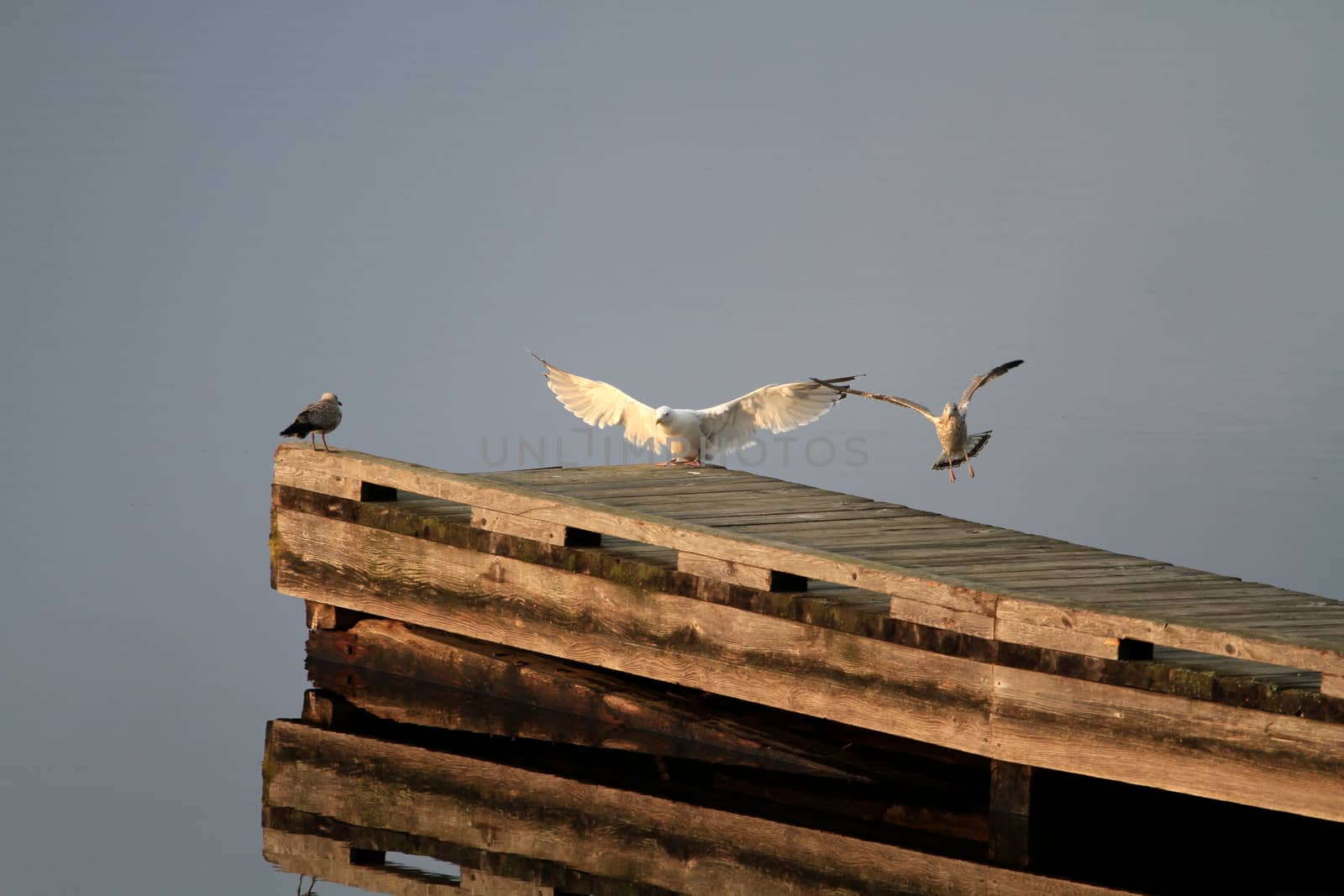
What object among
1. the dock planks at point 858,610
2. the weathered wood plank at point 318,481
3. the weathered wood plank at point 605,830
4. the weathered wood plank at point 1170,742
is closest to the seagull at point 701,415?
the dock planks at point 858,610

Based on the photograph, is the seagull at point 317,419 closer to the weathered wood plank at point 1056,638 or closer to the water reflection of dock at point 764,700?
the water reflection of dock at point 764,700

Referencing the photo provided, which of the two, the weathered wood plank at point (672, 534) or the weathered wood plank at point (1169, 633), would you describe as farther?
the weathered wood plank at point (672, 534)

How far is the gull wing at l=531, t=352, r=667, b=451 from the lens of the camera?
41.8 ft

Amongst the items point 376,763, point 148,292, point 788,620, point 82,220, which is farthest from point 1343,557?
point 82,220

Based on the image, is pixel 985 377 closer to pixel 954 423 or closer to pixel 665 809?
pixel 954 423

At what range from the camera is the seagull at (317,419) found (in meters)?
10.6

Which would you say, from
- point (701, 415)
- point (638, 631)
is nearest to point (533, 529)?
point (638, 631)

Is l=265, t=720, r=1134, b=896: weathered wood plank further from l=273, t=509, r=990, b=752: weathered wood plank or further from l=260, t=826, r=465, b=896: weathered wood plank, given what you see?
l=273, t=509, r=990, b=752: weathered wood plank

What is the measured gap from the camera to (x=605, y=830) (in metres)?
9.15

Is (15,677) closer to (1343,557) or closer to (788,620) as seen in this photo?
(788,620)

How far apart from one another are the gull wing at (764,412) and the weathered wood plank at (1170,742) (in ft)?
13.3

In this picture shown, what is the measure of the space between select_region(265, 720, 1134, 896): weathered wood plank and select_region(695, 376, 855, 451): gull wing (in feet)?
10.6

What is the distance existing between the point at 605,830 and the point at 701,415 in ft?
12.5

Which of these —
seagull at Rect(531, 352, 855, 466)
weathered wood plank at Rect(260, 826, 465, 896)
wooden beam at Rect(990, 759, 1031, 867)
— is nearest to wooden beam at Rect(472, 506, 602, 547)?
weathered wood plank at Rect(260, 826, 465, 896)
